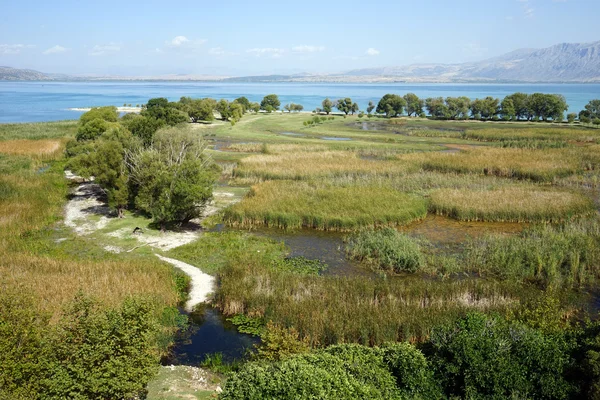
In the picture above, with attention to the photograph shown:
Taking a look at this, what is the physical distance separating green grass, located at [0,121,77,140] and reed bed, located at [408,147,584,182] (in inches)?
2278

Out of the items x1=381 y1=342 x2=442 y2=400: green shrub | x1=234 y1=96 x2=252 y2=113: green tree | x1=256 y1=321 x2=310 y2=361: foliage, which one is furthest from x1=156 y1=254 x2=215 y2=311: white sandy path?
x1=234 y1=96 x2=252 y2=113: green tree

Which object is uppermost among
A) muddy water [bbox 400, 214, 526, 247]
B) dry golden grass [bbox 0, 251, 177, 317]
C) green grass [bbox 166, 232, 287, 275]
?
dry golden grass [bbox 0, 251, 177, 317]

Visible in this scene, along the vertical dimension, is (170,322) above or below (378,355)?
below

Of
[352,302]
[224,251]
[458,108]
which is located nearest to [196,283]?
[224,251]

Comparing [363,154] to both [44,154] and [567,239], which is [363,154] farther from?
[44,154]

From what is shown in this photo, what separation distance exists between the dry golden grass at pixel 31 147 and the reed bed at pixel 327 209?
126 feet

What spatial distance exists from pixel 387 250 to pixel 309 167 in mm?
24866

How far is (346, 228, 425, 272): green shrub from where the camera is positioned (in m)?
25.6

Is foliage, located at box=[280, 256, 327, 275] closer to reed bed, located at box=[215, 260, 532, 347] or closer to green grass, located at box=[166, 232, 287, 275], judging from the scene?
green grass, located at box=[166, 232, 287, 275]

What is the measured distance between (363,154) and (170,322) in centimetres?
4929

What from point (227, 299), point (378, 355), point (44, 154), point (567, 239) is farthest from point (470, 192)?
point (44, 154)

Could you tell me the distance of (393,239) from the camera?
28.2 m

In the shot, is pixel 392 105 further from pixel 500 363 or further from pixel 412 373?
pixel 412 373

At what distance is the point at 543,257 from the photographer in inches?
978
